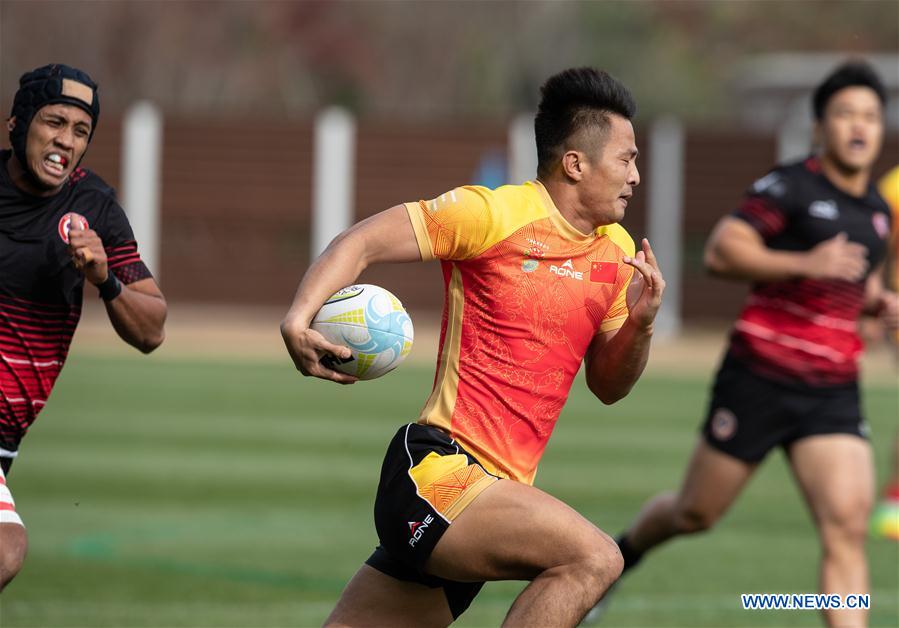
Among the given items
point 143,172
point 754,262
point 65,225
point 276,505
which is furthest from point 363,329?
point 143,172

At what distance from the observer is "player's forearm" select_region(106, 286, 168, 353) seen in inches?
241

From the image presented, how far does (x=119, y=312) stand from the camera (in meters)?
6.13

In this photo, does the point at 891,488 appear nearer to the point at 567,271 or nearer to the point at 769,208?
the point at 769,208

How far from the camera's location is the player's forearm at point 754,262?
769 cm

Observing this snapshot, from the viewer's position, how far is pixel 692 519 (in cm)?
809

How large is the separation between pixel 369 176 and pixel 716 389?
2640cm

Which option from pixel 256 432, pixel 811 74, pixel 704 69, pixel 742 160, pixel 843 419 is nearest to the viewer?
pixel 843 419

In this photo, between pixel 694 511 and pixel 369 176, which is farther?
pixel 369 176

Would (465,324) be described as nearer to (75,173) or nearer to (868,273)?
(75,173)

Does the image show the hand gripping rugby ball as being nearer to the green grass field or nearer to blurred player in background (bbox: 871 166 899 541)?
the green grass field

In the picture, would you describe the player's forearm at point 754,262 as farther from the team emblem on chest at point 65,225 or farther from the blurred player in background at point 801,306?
the team emblem on chest at point 65,225

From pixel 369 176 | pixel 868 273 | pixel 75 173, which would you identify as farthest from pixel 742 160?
pixel 75 173

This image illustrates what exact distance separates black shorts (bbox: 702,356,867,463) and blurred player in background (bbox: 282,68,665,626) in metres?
2.04

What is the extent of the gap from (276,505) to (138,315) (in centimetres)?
693
